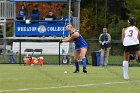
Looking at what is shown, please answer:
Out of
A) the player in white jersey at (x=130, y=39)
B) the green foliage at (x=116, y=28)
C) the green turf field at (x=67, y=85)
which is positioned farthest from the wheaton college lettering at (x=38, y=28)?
the green foliage at (x=116, y=28)

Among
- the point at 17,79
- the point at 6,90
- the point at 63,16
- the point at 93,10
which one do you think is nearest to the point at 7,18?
the point at 63,16

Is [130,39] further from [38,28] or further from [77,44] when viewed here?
[38,28]

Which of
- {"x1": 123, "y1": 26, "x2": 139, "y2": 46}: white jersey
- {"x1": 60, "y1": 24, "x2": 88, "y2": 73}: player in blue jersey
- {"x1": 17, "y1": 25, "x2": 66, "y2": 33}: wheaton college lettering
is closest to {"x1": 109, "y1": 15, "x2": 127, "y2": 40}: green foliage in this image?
{"x1": 17, "y1": 25, "x2": 66, "y2": 33}: wheaton college lettering

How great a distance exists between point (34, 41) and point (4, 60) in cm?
301

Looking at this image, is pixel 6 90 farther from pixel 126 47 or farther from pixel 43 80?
pixel 126 47

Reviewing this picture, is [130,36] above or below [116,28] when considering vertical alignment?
below

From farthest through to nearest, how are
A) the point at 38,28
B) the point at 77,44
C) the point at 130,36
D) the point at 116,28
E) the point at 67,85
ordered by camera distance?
the point at 116,28 < the point at 38,28 < the point at 77,44 < the point at 130,36 < the point at 67,85

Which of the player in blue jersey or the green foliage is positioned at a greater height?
the green foliage

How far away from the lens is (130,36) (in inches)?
703

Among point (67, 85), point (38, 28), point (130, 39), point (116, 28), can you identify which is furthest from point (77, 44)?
point (116, 28)

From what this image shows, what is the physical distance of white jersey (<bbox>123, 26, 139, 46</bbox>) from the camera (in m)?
17.8

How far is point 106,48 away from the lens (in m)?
30.1

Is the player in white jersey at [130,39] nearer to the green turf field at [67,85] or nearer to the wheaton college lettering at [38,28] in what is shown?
the green turf field at [67,85]

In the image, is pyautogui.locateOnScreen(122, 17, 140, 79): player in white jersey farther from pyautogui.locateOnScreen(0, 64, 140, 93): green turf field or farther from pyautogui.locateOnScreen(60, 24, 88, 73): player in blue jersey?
pyautogui.locateOnScreen(60, 24, 88, 73): player in blue jersey
